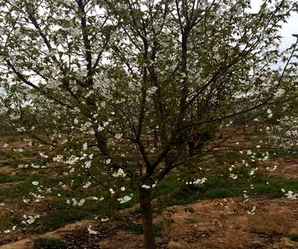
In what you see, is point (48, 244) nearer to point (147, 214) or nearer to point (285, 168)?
point (147, 214)

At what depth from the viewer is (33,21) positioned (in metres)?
11.4

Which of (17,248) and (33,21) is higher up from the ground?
(33,21)

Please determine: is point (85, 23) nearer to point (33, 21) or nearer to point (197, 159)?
point (33, 21)

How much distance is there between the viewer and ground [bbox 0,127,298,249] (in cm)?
1298

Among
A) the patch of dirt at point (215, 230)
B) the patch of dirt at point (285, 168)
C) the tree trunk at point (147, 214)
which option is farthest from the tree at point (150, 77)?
the patch of dirt at point (285, 168)

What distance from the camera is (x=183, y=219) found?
48.1 feet

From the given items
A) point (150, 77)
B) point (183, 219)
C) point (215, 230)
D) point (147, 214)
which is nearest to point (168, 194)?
point (183, 219)

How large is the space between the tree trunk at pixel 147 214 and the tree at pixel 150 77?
2.1 inches

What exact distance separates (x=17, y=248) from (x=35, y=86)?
4.44 meters

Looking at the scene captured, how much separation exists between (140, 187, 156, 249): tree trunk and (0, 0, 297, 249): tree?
5 cm

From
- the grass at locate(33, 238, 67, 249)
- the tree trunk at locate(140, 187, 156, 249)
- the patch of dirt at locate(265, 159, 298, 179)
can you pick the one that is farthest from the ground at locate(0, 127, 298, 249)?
the patch of dirt at locate(265, 159, 298, 179)

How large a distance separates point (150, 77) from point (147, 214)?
3.10 m

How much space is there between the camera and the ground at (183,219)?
42.6 feet

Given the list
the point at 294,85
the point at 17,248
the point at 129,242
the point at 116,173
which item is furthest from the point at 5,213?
the point at 294,85
